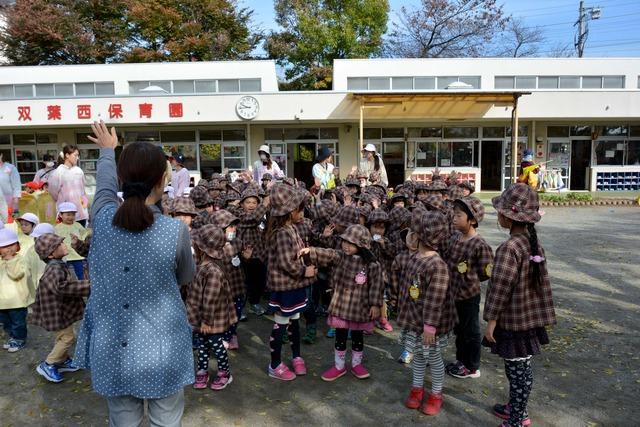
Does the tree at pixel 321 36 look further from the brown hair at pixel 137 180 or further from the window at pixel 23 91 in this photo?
the brown hair at pixel 137 180

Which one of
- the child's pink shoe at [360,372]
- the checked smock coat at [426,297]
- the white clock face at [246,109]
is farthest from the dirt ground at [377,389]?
the white clock face at [246,109]

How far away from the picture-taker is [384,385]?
3.98 m

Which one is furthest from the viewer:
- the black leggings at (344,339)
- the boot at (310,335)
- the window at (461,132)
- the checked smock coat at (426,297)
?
the window at (461,132)

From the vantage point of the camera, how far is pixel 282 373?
13.5ft

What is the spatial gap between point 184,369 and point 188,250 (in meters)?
0.54

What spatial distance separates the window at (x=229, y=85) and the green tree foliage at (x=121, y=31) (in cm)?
800

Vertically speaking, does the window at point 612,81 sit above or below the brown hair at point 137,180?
above

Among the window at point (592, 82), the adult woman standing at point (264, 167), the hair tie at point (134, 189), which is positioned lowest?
the hair tie at point (134, 189)

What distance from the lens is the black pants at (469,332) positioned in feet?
13.0

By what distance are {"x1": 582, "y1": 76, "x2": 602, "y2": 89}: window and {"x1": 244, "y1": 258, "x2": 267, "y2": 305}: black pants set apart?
19.7 meters

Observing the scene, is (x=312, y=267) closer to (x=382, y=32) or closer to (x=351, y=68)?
(x=351, y=68)

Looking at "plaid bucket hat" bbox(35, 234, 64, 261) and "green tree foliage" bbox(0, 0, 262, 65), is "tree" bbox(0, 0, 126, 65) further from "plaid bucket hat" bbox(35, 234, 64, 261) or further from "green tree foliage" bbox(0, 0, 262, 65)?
"plaid bucket hat" bbox(35, 234, 64, 261)

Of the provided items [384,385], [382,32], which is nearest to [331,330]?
[384,385]

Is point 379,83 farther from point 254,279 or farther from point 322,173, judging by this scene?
point 254,279
